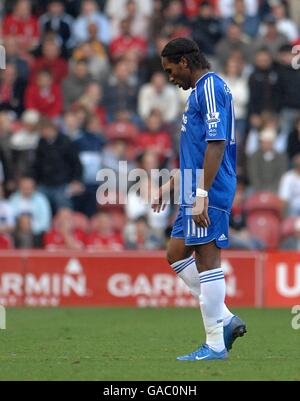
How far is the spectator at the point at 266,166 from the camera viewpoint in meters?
17.6

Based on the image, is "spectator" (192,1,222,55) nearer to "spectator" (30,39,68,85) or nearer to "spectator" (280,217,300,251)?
"spectator" (30,39,68,85)

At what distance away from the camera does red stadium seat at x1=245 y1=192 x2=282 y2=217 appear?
17.1 metres

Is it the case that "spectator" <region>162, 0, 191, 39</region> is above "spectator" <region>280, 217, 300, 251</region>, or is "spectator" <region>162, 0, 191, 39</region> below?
above

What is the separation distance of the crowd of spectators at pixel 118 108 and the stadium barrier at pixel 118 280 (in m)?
0.87

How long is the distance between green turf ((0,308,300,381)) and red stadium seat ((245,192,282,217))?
2.82 m

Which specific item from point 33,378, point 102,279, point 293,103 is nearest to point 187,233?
point 33,378

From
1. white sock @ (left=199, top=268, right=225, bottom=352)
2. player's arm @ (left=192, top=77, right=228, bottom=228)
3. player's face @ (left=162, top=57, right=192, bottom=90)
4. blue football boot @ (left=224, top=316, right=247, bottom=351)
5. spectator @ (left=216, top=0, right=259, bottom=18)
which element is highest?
spectator @ (left=216, top=0, right=259, bottom=18)

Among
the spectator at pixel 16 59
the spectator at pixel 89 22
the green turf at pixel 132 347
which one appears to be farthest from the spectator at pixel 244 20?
the green turf at pixel 132 347

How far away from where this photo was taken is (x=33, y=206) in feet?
56.4

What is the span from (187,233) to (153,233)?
8209 millimetres

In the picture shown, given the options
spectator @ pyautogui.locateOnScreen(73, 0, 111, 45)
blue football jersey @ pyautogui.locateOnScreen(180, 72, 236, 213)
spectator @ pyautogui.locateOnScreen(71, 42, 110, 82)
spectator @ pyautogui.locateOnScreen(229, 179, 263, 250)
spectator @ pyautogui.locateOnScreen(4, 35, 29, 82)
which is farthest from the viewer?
spectator @ pyautogui.locateOnScreen(73, 0, 111, 45)

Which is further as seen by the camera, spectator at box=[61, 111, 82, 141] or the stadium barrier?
spectator at box=[61, 111, 82, 141]

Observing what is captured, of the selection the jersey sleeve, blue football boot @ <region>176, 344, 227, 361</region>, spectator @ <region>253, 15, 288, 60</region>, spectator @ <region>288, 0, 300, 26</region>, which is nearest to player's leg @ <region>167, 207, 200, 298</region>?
blue football boot @ <region>176, 344, 227, 361</region>

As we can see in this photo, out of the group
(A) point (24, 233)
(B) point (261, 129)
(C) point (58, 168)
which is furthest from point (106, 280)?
(B) point (261, 129)
